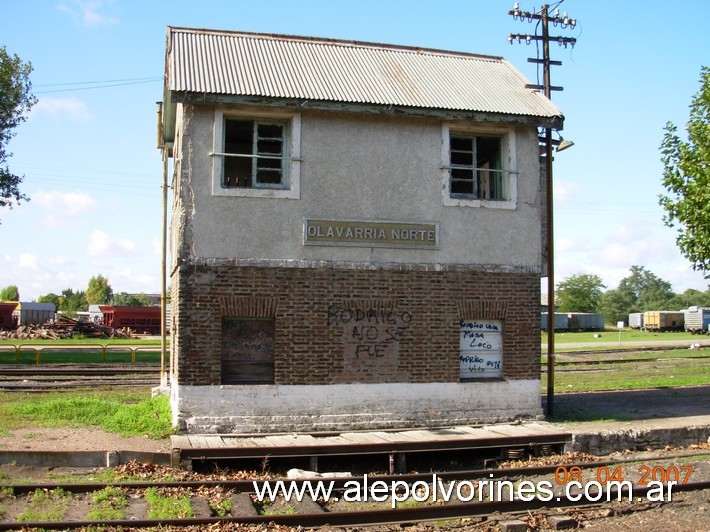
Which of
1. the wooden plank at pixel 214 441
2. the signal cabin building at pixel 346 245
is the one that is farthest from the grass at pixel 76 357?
the wooden plank at pixel 214 441

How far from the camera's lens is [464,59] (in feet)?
52.7

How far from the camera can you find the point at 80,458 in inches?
407

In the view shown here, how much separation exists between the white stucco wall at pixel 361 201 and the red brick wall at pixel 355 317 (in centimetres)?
34

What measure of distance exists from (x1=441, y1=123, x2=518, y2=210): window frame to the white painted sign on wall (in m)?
2.28

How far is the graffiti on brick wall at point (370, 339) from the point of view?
12781 millimetres

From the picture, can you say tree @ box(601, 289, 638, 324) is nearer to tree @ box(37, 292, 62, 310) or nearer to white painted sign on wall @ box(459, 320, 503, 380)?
tree @ box(37, 292, 62, 310)

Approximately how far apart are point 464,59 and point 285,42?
412 centimetres

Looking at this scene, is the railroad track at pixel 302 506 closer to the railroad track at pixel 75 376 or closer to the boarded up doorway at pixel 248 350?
the boarded up doorway at pixel 248 350

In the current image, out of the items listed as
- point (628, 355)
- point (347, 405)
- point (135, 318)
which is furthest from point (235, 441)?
point (135, 318)

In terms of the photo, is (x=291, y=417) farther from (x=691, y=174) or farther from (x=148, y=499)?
(x=691, y=174)

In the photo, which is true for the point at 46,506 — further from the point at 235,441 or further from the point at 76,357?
the point at 76,357

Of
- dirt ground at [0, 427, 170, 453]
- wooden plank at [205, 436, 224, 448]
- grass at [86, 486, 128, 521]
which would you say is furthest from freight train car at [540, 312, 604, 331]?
grass at [86, 486, 128, 521]

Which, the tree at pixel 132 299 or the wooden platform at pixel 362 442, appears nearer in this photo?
the wooden platform at pixel 362 442

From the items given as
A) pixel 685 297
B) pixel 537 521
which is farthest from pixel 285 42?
pixel 685 297
